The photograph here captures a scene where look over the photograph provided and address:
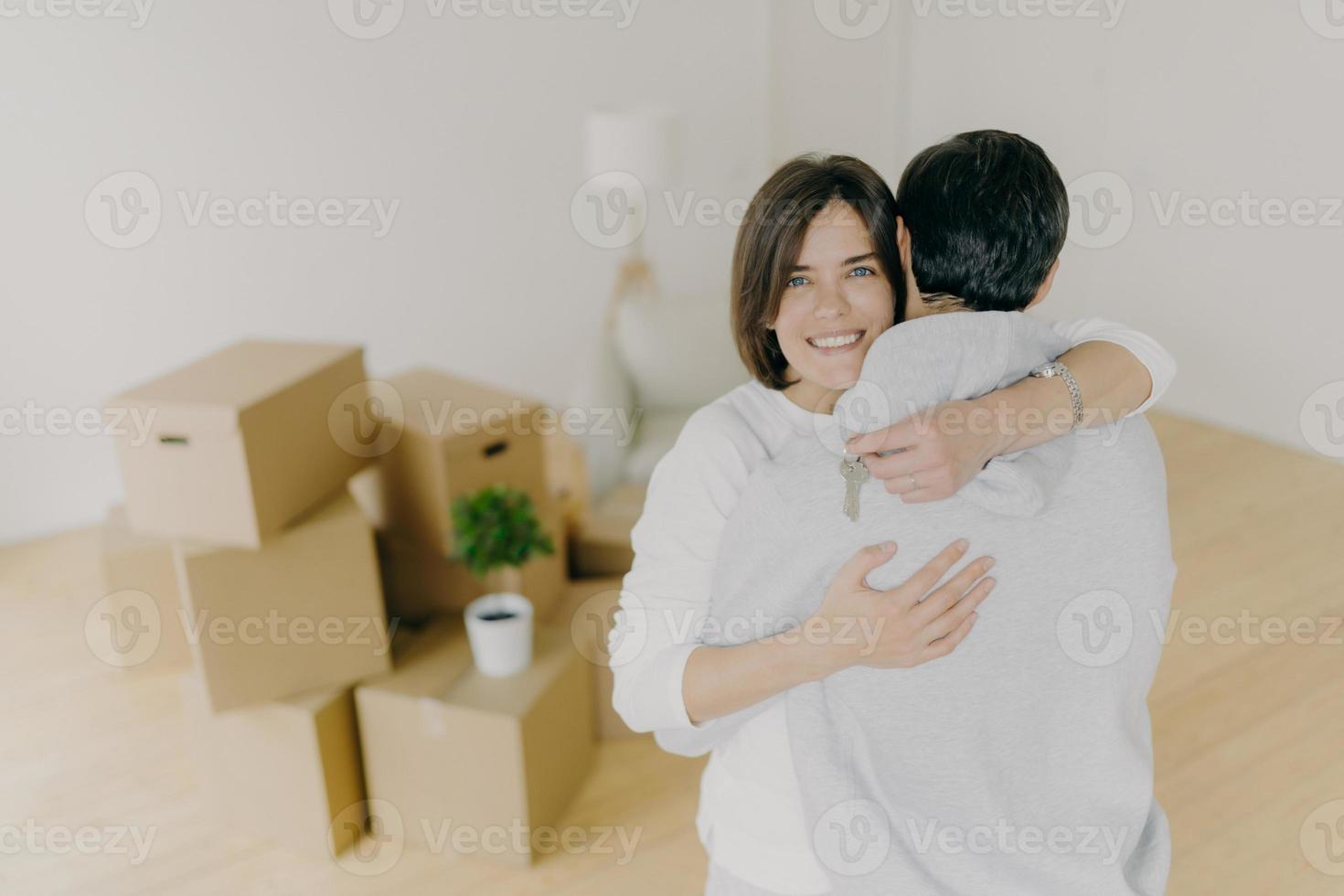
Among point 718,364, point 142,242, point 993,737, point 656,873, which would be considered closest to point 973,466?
point 993,737

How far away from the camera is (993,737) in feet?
2.94

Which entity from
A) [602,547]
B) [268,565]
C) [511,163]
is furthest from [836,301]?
[511,163]

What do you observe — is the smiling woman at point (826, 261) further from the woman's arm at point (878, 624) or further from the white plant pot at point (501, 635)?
the white plant pot at point (501, 635)

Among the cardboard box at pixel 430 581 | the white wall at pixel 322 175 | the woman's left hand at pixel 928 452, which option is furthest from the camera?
the white wall at pixel 322 175

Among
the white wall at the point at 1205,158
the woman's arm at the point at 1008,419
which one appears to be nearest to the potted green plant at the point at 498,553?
the woman's arm at the point at 1008,419

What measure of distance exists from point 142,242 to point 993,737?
3.29 meters

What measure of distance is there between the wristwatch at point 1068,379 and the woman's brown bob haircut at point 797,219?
18cm

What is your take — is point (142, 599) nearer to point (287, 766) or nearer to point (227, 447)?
point (287, 766)

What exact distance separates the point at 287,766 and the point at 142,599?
3.03 feet

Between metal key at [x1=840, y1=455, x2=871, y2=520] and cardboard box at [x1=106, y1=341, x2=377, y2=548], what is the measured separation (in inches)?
50.3

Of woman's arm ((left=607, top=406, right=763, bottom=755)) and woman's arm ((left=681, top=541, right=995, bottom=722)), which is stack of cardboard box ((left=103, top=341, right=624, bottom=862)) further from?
woman's arm ((left=681, top=541, right=995, bottom=722))

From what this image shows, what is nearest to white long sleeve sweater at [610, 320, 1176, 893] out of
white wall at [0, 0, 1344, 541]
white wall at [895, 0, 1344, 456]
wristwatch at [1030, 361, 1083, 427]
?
wristwatch at [1030, 361, 1083, 427]

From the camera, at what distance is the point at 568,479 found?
3.37 m

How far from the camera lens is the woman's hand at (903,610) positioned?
843 mm
